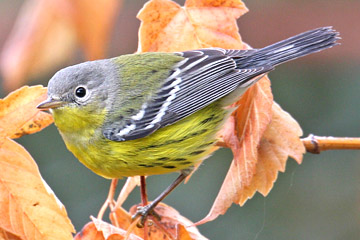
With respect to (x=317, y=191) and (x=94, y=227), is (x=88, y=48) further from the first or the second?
(x=317, y=191)

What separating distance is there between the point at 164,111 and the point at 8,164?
2.87ft

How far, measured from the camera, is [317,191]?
5.52 m

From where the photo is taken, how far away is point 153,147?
8.30 feet

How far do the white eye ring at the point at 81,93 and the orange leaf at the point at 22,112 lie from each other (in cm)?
42

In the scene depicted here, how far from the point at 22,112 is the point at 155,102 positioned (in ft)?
2.48

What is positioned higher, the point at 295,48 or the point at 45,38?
the point at 45,38

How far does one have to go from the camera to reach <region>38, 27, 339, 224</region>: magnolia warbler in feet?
8.29

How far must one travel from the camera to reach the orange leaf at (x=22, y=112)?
2051 mm

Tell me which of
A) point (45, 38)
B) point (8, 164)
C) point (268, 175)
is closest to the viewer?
point (8, 164)

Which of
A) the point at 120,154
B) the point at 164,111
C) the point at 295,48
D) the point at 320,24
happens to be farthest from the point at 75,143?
the point at 320,24

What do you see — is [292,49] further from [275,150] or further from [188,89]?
[275,150]

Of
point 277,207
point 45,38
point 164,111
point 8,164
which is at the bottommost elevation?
point 277,207

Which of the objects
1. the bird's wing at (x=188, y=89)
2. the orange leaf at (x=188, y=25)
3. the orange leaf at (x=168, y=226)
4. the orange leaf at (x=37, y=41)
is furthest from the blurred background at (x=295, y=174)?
the orange leaf at (x=168, y=226)

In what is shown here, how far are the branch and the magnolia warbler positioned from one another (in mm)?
366
